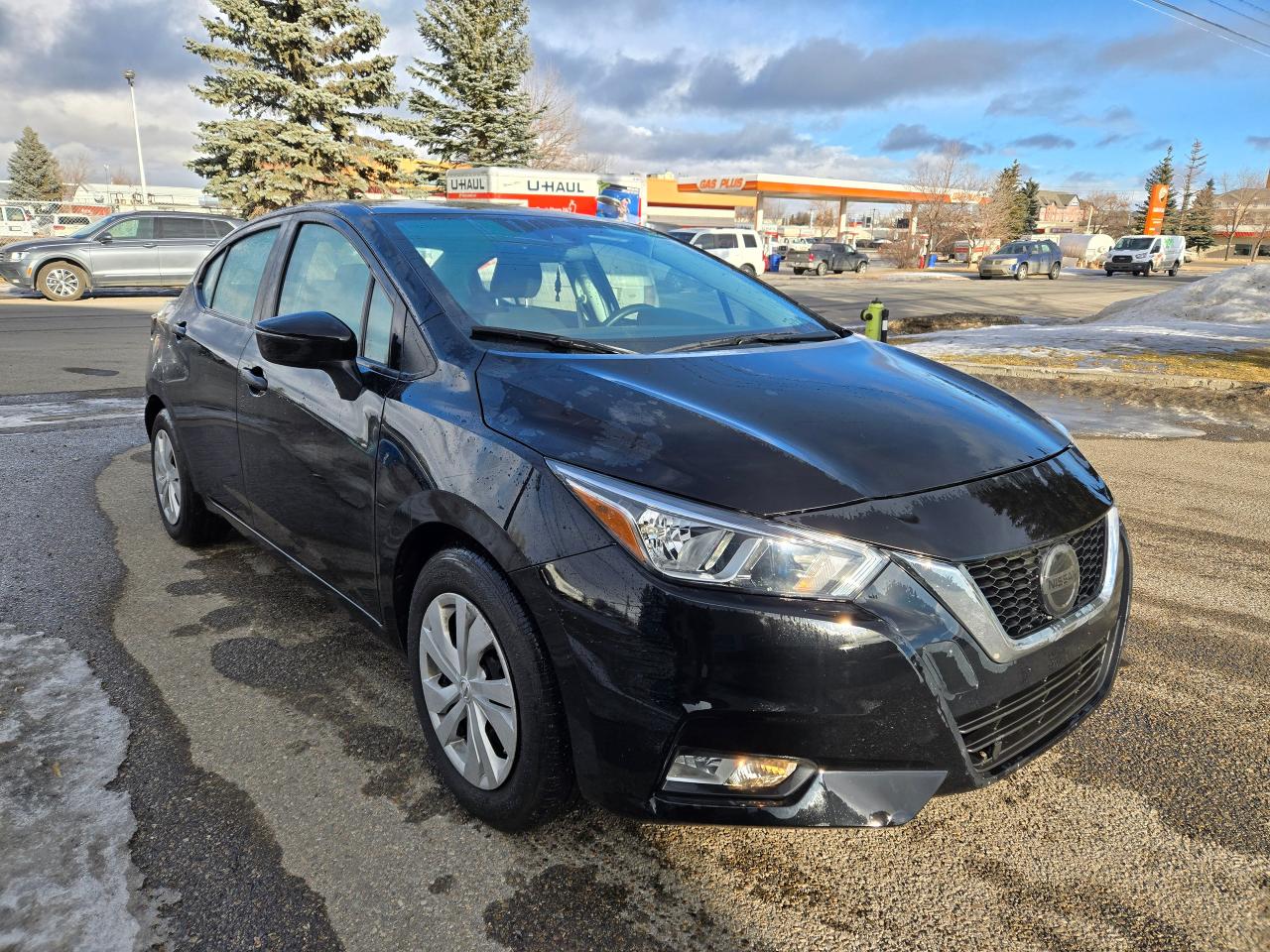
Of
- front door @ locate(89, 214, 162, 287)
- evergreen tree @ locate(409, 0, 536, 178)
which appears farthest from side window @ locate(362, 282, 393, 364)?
evergreen tree @ locate(409, 0, 536, 178)

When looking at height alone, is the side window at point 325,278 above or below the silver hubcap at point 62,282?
above

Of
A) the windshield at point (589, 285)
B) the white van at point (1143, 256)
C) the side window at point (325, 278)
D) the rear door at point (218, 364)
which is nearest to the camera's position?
the windshield at point (589, 285)

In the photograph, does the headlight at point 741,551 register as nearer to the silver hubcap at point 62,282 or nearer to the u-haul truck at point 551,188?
the silver hubcap at point 62,282

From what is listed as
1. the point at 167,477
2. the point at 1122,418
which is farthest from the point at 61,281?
the point at 1122,418

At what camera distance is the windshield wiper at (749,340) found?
2.83 metres

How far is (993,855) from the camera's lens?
2266 mm

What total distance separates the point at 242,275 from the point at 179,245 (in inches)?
628

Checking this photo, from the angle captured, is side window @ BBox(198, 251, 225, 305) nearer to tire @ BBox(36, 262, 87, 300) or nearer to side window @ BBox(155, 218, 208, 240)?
side window @ BBox(155, 218, 208, 240)

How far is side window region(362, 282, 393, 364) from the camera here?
8.84ft

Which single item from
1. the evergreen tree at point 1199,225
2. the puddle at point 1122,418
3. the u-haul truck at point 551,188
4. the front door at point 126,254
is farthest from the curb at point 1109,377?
the evergreen tree at point 1199,225

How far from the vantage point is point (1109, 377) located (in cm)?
1002

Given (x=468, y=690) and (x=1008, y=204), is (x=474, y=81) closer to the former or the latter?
(x=468, y=690)

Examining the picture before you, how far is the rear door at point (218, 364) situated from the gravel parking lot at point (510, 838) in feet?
1.96

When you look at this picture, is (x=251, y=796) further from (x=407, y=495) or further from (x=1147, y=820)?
(x=1147, y=820)
